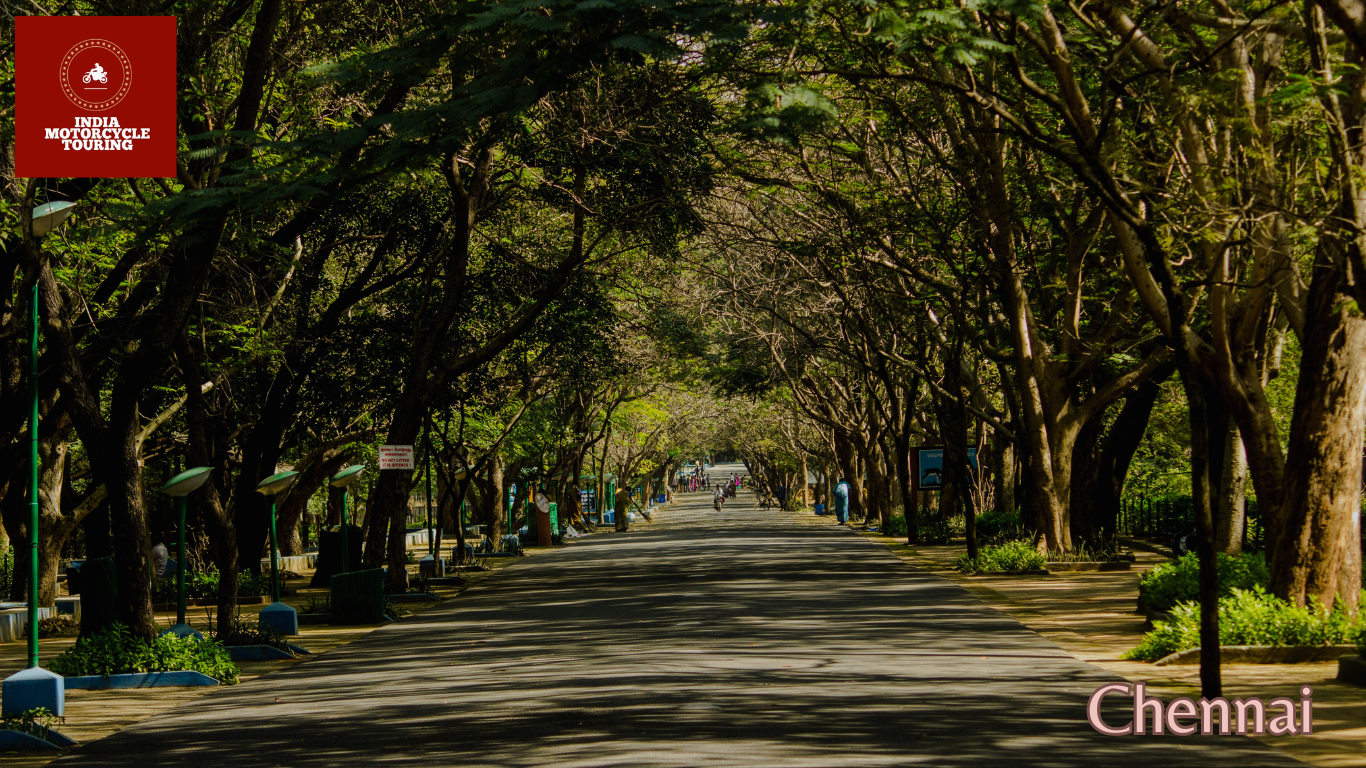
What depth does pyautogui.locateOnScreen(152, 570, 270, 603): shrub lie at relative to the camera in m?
23.0

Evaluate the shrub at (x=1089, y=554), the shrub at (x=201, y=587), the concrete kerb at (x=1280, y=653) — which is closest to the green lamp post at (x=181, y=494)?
the shrub at (x=201, y=587)

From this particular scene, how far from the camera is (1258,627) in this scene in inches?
468

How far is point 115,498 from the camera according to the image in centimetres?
1272

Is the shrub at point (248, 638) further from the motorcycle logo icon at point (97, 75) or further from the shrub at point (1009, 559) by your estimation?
the shrub at point (1009, 559)

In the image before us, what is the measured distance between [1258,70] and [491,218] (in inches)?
566

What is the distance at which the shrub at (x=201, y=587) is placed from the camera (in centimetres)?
2298

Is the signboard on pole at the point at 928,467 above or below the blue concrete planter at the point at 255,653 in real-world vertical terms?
above

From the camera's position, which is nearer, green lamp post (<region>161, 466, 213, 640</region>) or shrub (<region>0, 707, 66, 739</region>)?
shrub (<region>0, 707, 66, 739</region>)

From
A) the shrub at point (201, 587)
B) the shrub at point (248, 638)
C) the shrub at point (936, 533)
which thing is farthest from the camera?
the shrub at point (936, 533)

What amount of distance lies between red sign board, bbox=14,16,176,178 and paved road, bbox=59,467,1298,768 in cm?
550

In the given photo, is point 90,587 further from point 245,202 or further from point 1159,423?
point 1159,423

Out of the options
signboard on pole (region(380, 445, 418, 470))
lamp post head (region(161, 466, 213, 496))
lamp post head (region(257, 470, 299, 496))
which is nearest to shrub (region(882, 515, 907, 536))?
signboard on pole (region(380, 445, 418, 470))

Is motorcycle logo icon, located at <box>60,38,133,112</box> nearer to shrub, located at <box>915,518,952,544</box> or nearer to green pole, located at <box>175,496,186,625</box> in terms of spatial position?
green pole, located at <box>175,496,186,625</box>

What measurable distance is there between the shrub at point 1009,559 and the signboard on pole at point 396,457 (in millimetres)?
10046
